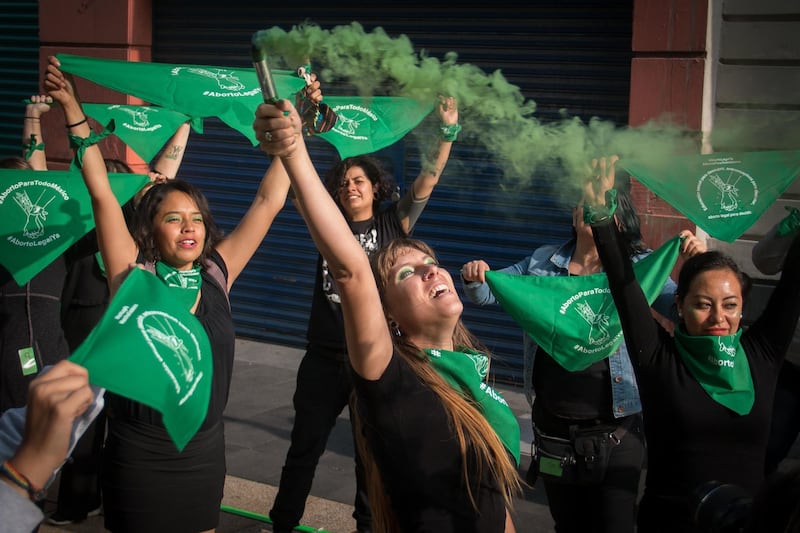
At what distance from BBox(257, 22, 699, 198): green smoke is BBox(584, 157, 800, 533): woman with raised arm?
42cm

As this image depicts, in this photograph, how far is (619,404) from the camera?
13.3 feet

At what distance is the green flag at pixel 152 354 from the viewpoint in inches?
76.5

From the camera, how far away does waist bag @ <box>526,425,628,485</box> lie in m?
3.95

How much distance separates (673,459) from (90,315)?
3.18m

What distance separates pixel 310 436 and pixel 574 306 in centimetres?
163

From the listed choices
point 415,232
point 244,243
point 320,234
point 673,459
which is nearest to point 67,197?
point 244,243

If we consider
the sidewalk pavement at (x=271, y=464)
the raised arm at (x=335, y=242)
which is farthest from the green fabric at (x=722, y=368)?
the sidewalk pavement at (x=271, y=464)

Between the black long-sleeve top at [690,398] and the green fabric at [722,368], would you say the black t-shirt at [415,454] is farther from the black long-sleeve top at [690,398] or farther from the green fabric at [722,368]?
the green fabric at [722,368]

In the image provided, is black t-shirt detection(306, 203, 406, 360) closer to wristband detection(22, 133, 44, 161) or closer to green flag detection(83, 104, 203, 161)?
green flag detection(83, 104, 203, 161)

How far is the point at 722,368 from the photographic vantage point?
333 centimetres

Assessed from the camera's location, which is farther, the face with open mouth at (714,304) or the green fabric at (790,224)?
the green fabric at (790,224)

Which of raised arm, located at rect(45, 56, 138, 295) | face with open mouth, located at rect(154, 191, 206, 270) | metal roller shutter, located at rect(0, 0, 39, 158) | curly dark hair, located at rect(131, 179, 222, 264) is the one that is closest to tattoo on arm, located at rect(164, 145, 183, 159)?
curly dark hair, located at rect(131, 179, 222, 264)

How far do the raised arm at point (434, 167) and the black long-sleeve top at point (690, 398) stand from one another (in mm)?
1358

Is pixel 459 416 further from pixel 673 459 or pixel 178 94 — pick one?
pixel 178 94
